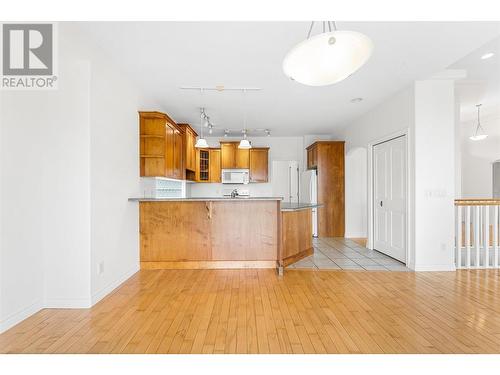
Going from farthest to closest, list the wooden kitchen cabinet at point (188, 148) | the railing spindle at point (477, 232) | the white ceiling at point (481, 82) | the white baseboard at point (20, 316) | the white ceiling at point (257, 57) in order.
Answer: the wooden kitchen cabinet at point (188, 148)
the railing spindle at point (477, 232)
the white ceiling at point (481, 82)
the white ceiling at point (257, 57)
the white baseboard at point (20, 316)

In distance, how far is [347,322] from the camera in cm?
230

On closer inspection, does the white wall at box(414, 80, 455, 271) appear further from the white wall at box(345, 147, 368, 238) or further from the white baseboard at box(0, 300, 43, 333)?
the white baseboard at box(0, 300, 43, 333)

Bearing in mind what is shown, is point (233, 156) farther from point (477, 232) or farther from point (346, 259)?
point (477, 232)

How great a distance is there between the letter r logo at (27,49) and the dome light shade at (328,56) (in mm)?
2341

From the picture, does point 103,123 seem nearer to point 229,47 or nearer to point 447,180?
point 229,47

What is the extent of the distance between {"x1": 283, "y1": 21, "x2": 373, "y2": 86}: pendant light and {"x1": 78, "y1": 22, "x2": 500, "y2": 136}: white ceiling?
50.0 inches

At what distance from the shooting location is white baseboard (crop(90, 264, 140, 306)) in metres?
2.75

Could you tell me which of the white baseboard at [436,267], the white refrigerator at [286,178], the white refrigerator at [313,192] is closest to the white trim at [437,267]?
the white baseboard at [436,267]

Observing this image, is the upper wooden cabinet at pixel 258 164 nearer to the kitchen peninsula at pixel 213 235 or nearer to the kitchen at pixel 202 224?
the kitchen at pixel 202 224

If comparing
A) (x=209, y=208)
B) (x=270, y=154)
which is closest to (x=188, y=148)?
(x=209, y=208)

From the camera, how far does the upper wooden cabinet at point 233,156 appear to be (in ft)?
23.3

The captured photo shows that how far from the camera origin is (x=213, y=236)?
401 cm

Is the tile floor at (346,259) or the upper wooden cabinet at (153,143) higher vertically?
the upper wooden cabinet at (153,143)

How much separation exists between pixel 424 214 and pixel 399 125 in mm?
1374
